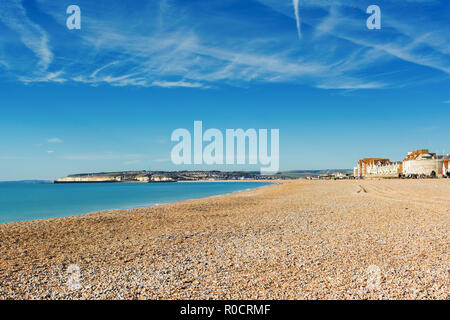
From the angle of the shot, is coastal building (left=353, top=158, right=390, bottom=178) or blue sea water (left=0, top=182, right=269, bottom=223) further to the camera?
coastal building (left=353, top=158, right=390, bottom=178)

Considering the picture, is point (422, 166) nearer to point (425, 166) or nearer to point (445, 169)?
point (425, 166)

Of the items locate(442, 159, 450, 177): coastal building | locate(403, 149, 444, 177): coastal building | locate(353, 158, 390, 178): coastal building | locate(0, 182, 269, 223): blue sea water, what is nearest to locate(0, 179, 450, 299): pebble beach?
locate(0, 182, 269, 223): blue sea water

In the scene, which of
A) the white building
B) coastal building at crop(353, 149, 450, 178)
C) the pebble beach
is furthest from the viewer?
the white building

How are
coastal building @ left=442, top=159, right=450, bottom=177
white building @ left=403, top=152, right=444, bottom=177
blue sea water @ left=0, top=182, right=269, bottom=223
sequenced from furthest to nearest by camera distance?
white building @ left=403, top=152, right=444, bottom=177
coastal building @ left=442, top=159, right=450, bottom=177
blue sea water @ left=0, top=182, right=269, bottom=223

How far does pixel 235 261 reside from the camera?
6.79 meters

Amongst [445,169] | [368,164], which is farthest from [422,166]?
[368,164]

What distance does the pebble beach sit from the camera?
5078mm

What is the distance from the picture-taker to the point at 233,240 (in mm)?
9094

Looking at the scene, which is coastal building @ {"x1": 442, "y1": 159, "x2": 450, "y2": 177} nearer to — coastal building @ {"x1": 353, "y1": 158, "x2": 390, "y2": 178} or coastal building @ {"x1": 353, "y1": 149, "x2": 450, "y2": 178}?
coastal building @ {"x1": 353, "y1": 149, "x2": 450, "y2": 178}

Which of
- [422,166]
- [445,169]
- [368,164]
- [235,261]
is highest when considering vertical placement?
[368,164]

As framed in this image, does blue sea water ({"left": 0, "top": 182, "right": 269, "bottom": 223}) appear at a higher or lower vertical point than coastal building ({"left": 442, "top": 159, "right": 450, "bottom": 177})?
lower

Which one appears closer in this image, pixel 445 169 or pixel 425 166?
pixel 445 169
